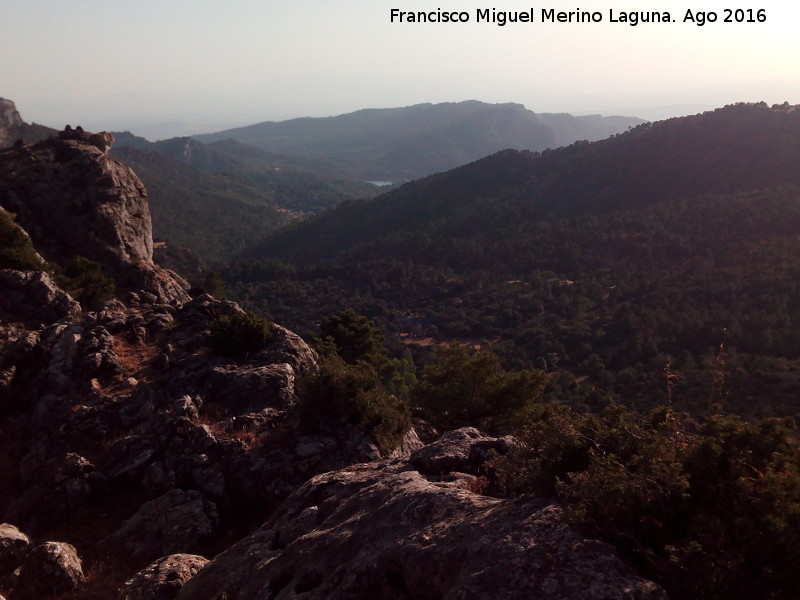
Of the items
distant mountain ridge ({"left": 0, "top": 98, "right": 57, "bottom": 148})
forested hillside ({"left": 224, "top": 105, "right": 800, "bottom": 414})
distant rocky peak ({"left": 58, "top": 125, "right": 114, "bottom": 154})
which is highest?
distant mountain ridge ({"left": 0, "top": 98, "right": 57, "bottom": 148})

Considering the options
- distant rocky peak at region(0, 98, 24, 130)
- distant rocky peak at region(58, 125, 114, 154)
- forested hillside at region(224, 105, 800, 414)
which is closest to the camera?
distant rocky peak at region(58, 125, 114, 154)

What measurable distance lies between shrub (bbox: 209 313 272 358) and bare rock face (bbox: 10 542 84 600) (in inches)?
335

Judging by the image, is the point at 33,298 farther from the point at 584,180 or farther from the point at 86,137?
the point at 584,180

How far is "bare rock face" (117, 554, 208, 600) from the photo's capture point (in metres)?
8.09

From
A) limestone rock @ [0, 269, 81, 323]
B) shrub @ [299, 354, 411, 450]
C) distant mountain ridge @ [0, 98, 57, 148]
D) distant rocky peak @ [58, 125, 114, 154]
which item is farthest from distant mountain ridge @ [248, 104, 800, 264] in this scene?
shrub @ [299, 354, 411, 450]

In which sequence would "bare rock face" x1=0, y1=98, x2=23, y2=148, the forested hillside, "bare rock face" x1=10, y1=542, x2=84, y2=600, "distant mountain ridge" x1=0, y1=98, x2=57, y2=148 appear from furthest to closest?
1. "distant mountain ridge" x1=0, y1=98, x2=57, y2=148
2. "bare rock face" x1=0, y1=98, x2=23, y2=148
3. the forested hillside
4. "bare rock face" x1=10, y1=542, x2=84, y2=600

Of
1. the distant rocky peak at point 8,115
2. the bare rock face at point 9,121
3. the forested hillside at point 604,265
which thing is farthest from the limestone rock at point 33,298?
the distant rocky peak at point 8,115

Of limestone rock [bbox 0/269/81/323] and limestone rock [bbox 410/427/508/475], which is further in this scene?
limestone rock [bbox 0/269/81/323]

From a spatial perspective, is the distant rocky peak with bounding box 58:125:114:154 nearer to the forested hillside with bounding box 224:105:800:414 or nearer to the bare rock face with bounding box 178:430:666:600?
the forested hillside with bounding box 224:105:800:414

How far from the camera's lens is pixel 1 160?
37.0 meters

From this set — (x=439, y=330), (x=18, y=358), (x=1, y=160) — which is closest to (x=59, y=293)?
(x=18, y=358)

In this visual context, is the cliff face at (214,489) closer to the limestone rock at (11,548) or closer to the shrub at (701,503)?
the limestone rock at (11,548)

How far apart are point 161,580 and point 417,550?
17.0 feet

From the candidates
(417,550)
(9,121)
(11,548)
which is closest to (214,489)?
(11,548)
